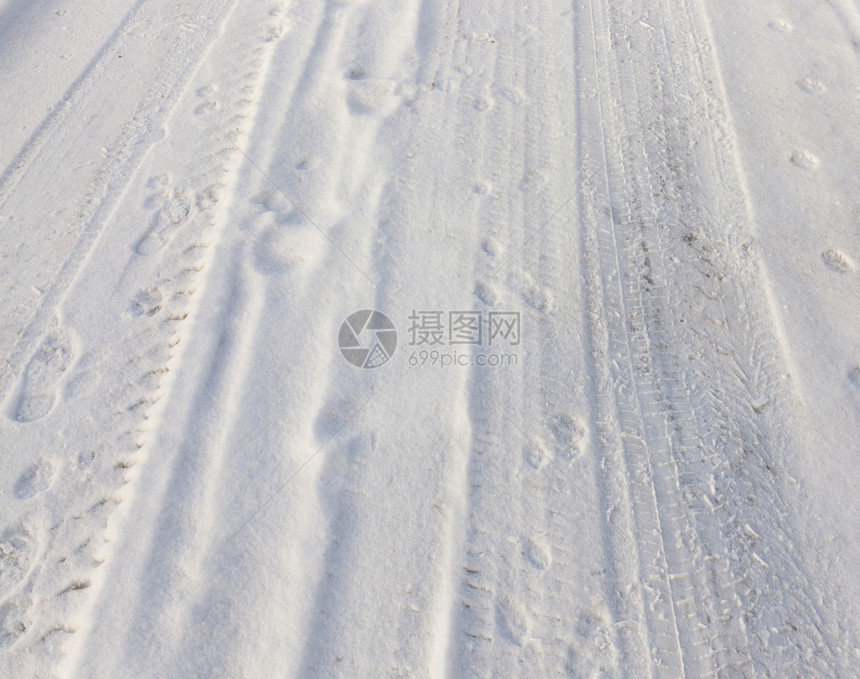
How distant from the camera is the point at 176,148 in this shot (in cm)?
261

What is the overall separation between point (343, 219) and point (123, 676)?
1.54 metres

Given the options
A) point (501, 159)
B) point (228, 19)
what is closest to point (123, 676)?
point (501, 159)

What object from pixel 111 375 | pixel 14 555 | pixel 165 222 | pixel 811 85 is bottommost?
pixel 14 555

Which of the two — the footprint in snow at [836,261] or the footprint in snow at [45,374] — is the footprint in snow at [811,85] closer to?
the footprint in snow at [836,261]

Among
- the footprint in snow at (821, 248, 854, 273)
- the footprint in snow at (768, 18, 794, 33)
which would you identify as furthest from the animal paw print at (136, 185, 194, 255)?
the footprint in snow at (768, 18, 794, 33)

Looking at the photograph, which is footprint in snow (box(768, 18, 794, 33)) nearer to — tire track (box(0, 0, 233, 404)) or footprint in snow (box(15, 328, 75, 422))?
tire track (box(0, 0, 233, 404))

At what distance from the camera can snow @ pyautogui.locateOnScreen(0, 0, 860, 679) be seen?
1627 mm

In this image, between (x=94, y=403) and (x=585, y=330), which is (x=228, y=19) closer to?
(x=94, y=403)

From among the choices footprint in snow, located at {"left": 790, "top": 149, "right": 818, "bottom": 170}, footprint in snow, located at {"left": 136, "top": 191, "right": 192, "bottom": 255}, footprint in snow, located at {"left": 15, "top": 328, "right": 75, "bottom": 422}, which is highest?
footprint in snow, located at {"left": 790, "top": 149, "right": 818, "bottom": 170}

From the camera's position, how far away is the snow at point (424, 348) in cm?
163

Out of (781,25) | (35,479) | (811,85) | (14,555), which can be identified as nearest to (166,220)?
(35,479)

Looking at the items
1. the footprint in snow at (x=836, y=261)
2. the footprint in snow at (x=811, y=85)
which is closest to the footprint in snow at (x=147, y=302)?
the footprint in snow at (x=836, y=261)

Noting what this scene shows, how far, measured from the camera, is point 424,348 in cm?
211

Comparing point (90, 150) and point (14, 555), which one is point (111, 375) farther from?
point (90, 150)
